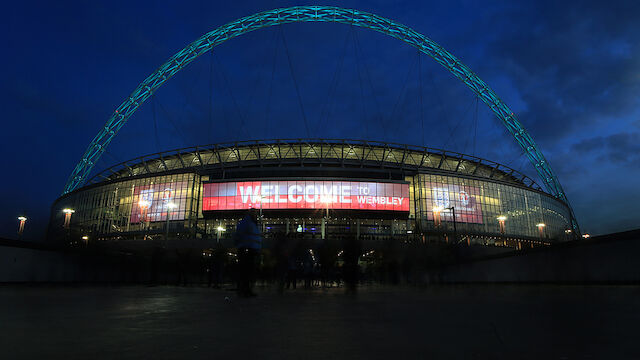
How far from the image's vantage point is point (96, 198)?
59.8 metres

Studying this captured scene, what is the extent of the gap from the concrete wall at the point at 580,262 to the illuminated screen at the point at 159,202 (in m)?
45.9

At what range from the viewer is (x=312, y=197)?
5097 cm

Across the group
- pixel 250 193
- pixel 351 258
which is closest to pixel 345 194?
pixel 250 193

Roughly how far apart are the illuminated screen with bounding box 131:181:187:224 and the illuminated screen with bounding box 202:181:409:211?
255 inches

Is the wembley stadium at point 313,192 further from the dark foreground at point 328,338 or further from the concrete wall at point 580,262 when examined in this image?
the dark foreground at point 328,338

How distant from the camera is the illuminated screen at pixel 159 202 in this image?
53500 mm

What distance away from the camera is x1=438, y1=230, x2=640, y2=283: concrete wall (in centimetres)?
954

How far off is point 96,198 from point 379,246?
5713 cm

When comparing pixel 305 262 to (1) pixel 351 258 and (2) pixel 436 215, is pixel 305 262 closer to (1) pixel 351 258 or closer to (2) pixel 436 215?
(1) pixel 351 258

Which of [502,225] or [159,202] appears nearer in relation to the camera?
[502,225]

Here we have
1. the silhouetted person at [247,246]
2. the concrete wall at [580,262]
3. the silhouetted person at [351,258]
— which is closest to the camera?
the silhouetted person at [247,246]

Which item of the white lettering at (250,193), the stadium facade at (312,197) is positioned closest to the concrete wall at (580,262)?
the stadium facade at (312,197)

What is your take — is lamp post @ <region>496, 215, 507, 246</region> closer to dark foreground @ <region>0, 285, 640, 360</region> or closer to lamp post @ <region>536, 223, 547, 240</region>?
lamp post @ <region>536, 223, 547, 240</region>

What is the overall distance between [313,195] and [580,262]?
1610 inches
